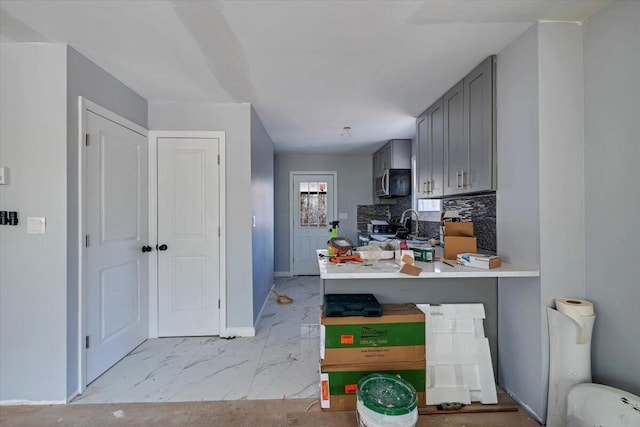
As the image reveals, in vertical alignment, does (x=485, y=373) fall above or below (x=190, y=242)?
below

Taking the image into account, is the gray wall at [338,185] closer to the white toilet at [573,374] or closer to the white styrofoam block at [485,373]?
the white styrofoam block at [485,373]

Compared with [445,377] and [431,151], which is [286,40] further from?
[445,377]

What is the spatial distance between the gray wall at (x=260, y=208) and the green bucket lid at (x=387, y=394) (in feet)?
5.61

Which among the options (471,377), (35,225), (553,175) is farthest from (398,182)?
(35,225)

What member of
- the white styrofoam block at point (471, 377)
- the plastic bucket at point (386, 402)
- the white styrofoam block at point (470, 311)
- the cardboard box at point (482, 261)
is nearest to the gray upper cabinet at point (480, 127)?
the cardboard box at point (482, 261)

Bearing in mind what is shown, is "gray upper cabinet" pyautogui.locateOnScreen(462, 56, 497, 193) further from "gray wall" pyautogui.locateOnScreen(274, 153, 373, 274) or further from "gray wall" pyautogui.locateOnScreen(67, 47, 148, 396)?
"gray wall" pyautogui.locateOnScreen(274, 153, 373, 274)

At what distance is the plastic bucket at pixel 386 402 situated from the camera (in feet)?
4.80

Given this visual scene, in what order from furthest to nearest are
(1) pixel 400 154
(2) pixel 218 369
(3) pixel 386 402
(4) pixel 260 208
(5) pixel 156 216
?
(1) pixel 400 154
(4) pixel 260 208
(5) pixel 156 216
(2) pixel 218 369
(3) pixel 386 402

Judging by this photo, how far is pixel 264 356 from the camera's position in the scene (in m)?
2.59

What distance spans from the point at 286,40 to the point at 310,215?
402 centimetres

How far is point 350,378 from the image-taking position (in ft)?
6.01

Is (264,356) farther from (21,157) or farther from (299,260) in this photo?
(299,260)

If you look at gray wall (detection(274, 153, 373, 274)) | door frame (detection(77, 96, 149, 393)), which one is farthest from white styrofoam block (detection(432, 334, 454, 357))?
gray wall (detection(274, 153, 373, 274))

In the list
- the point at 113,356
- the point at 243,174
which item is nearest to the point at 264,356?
the point at 113,356
